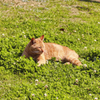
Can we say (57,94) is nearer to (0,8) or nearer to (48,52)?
(48,52)

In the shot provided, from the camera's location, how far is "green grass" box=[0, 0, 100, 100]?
12.3 feet

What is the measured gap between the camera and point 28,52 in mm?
4723

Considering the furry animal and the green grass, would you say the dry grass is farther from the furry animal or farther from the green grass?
the furry animal

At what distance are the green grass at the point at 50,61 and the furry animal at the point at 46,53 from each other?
0.24 m

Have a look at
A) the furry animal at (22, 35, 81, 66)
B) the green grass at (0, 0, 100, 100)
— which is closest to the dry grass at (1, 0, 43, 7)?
the green grass at (0, 0, 100, 100)

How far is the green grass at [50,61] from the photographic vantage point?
12.3ft

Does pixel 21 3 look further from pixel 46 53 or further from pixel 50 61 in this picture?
pixel 50 61

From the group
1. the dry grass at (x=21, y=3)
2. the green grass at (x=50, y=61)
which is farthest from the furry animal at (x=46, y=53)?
the dry grass at (x=21, y=3)

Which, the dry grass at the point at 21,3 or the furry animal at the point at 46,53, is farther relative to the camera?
the dry grass at the point at 21,3

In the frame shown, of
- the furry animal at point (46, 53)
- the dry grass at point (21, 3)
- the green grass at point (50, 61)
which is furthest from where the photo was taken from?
the dry grass at point (21, 3)

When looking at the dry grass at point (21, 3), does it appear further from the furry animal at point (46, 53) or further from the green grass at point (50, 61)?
the furry animal at point (46, 53)

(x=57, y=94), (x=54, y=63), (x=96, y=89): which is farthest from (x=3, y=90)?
(x=96, y=89)

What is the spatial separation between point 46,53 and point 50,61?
1.07 feet

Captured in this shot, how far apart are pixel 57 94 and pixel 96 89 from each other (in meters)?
1.17
